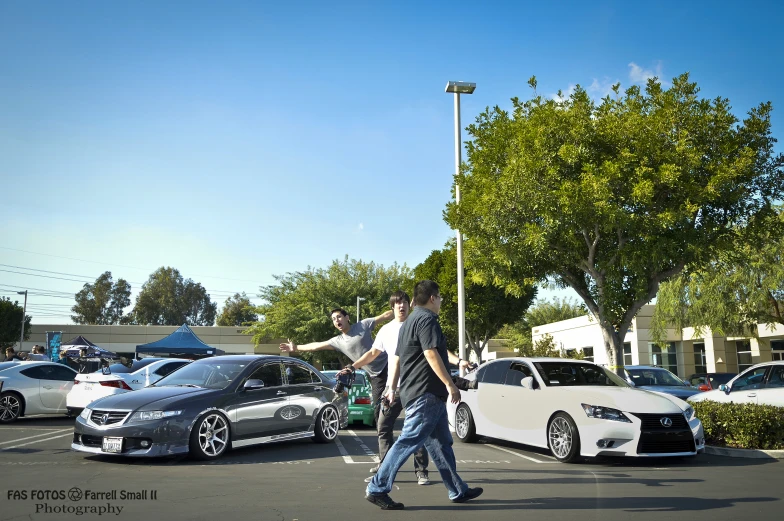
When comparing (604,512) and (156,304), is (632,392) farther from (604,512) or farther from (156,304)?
(156,304)

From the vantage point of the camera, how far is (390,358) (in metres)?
7.31

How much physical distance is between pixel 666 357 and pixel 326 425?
35.9 metres

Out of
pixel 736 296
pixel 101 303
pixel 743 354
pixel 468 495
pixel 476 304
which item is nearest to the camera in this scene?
pixel 468 495

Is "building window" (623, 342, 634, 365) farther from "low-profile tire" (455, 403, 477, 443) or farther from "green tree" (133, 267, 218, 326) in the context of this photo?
"green tree" (133, 267, 218, 326)

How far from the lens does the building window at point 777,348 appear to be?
3872 cm

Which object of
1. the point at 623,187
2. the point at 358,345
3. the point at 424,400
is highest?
the point at 623,187

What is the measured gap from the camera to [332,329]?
5016 cm

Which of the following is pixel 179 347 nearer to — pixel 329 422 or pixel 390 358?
pixel 329 422

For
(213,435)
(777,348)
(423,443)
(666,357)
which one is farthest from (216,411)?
(666,357)

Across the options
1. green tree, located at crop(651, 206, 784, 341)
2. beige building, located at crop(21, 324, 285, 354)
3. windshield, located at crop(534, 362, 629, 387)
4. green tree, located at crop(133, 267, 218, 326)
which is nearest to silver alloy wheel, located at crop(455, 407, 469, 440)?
windshield, located at crop(534, 362, 629, 387)

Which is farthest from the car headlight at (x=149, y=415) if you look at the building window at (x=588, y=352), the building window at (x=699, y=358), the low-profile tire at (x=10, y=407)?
the building window at (x=588, y=352)

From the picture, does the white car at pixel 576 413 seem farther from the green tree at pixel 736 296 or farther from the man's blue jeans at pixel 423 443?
the green tree at pixel 736 296

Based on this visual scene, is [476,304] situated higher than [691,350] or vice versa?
[476,304]

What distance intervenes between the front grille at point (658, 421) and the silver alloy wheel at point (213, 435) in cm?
541
